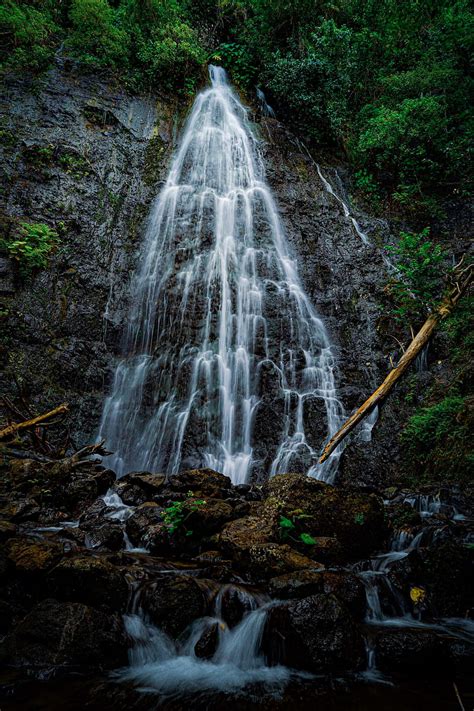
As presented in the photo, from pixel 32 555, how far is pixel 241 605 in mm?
2274

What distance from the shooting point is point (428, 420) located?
8102mm

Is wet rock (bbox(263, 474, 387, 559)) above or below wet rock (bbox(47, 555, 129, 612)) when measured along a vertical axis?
above

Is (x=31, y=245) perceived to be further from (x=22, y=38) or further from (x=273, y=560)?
(x=273, y=560)

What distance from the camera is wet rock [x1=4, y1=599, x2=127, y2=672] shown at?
329cm

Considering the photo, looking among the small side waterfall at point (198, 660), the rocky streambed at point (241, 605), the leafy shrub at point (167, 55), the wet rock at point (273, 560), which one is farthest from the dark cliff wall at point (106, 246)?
the small side waterfall at point (198, 660)

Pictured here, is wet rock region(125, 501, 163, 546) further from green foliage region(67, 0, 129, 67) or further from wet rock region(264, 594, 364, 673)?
green foliage region(67, 0, 129, 67)

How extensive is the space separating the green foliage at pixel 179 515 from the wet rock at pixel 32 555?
1.49 m

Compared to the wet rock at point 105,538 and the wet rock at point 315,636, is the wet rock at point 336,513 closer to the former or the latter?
the wet rock at point 315,636

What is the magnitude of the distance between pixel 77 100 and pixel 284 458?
49.5 feet

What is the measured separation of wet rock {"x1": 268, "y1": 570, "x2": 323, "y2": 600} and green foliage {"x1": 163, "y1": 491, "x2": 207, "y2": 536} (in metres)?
1.62

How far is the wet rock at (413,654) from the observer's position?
3391mm

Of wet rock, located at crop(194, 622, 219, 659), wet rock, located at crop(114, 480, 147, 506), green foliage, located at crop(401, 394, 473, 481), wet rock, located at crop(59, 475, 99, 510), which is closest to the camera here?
wet rock, located at crop(194, 622, 219, 659)

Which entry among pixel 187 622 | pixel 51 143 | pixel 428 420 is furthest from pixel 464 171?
pixel 187 622

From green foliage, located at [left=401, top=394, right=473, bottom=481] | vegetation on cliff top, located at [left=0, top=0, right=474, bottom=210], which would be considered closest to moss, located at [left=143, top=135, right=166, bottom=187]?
vegetation on cliff top, located at [left=0, top=0, right=474, bottom=210]
